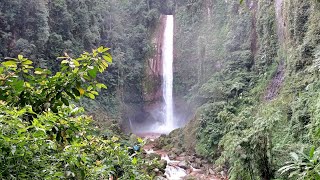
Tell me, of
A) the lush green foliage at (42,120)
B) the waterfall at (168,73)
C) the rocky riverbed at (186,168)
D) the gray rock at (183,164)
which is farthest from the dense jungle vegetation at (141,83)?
the gray rock at (183,164)

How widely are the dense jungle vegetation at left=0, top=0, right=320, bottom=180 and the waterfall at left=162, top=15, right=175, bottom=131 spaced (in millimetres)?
529

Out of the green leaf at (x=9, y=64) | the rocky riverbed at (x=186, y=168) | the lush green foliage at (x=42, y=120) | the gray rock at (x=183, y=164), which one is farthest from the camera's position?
the gray rock at (x=183, y=164)

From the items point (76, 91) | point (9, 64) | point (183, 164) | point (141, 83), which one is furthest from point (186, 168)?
Result: point (141, 83)

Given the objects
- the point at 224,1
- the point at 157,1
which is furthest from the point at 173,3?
the point at 224,1

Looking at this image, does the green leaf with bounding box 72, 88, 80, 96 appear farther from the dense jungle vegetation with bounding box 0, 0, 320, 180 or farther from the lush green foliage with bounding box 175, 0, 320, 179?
the lush green foliage with bounding box 175, 0, 320, 179

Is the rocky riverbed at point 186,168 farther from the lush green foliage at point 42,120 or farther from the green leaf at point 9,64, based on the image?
the green leaf at point 9,64

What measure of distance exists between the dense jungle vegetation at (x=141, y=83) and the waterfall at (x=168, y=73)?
53cm

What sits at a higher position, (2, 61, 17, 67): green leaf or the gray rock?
(2, 61, 17, 67): green leaf

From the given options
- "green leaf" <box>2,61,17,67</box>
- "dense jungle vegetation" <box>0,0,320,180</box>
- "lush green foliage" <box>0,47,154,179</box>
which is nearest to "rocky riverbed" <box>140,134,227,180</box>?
"dense jungle vegetation" <box>0,0,320,180</box>

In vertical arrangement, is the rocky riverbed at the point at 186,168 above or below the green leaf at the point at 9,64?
below

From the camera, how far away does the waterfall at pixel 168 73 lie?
1989 cm

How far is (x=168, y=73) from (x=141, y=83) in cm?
214

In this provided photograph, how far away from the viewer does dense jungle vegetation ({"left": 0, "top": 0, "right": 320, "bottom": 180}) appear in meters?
1.64

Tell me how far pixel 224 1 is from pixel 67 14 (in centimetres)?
1031
